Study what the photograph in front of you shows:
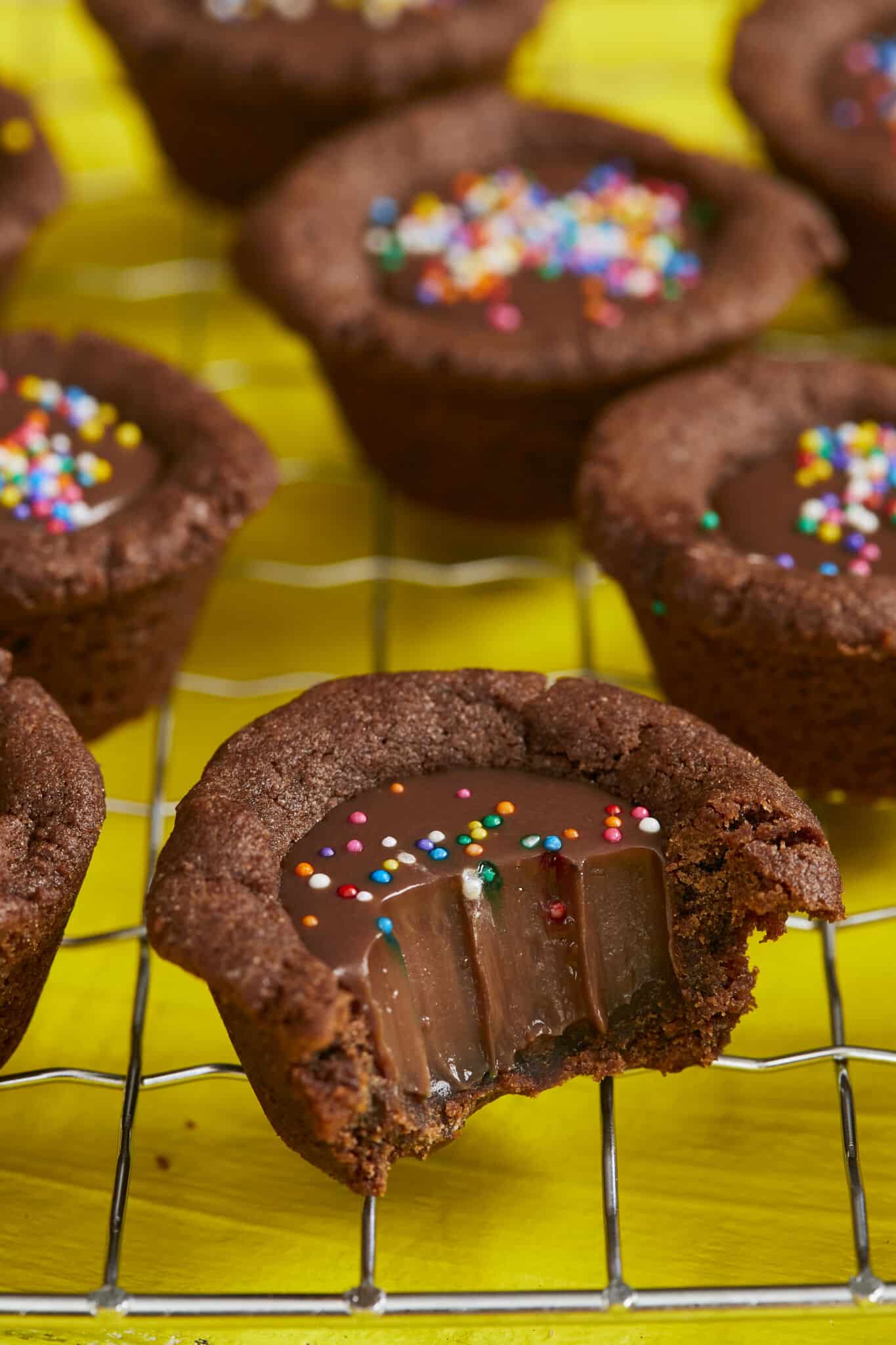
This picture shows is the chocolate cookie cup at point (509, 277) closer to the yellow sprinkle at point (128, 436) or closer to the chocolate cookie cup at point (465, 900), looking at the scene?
the yellow sprinkle at point (128, 436)

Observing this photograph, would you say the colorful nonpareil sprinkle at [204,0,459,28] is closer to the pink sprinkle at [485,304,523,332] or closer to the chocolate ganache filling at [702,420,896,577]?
the pink sprinkle at [485,304,523,332]

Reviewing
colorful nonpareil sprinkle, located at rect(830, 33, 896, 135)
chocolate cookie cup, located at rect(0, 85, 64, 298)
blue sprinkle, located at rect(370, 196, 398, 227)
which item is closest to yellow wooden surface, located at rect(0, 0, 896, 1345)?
blue sprinkle, located at rect(370, 196, 398, 227)

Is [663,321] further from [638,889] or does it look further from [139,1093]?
[139,1093]

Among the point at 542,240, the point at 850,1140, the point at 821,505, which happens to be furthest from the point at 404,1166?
the point at 542,240

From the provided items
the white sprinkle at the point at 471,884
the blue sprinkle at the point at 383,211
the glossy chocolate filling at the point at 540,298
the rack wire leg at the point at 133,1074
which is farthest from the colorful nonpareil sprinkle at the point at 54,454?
the white sprinkle at the point at 471,884

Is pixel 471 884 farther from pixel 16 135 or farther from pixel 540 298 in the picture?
pixel 16 135

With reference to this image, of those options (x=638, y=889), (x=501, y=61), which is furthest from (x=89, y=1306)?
(x=501, y=61)
